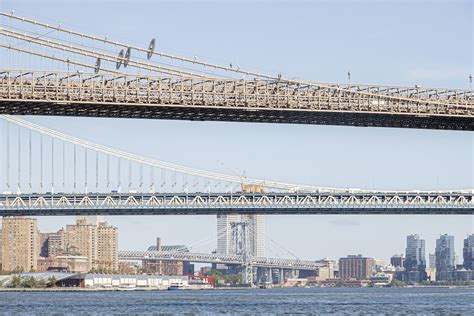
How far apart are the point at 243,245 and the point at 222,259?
31.1 feet

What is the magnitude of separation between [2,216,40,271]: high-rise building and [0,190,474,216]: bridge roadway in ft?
260

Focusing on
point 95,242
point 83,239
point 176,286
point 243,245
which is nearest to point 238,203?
point 176,286

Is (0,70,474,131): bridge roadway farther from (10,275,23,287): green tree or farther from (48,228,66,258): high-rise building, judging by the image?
(48,228,66,258): high-rise building

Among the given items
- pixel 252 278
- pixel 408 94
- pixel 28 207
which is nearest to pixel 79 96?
pixel 408 94

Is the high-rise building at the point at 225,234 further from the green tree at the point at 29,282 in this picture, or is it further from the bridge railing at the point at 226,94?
the bridge railing at the point at 226,94

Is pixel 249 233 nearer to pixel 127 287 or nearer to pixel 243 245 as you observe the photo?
pixel 243 245

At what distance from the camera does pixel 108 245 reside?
182m

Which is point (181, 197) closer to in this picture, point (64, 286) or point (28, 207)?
point (28, 207)

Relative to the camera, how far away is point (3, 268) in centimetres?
16550

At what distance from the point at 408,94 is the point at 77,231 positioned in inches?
5828

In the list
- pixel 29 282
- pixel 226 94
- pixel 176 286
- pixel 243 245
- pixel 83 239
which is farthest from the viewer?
pixel 83 239

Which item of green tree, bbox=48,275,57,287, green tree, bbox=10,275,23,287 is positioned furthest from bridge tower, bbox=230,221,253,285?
green tree, bbox=10,275,23,287

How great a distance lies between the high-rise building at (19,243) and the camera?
554 feet

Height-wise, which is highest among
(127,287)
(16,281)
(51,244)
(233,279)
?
(51,244)
